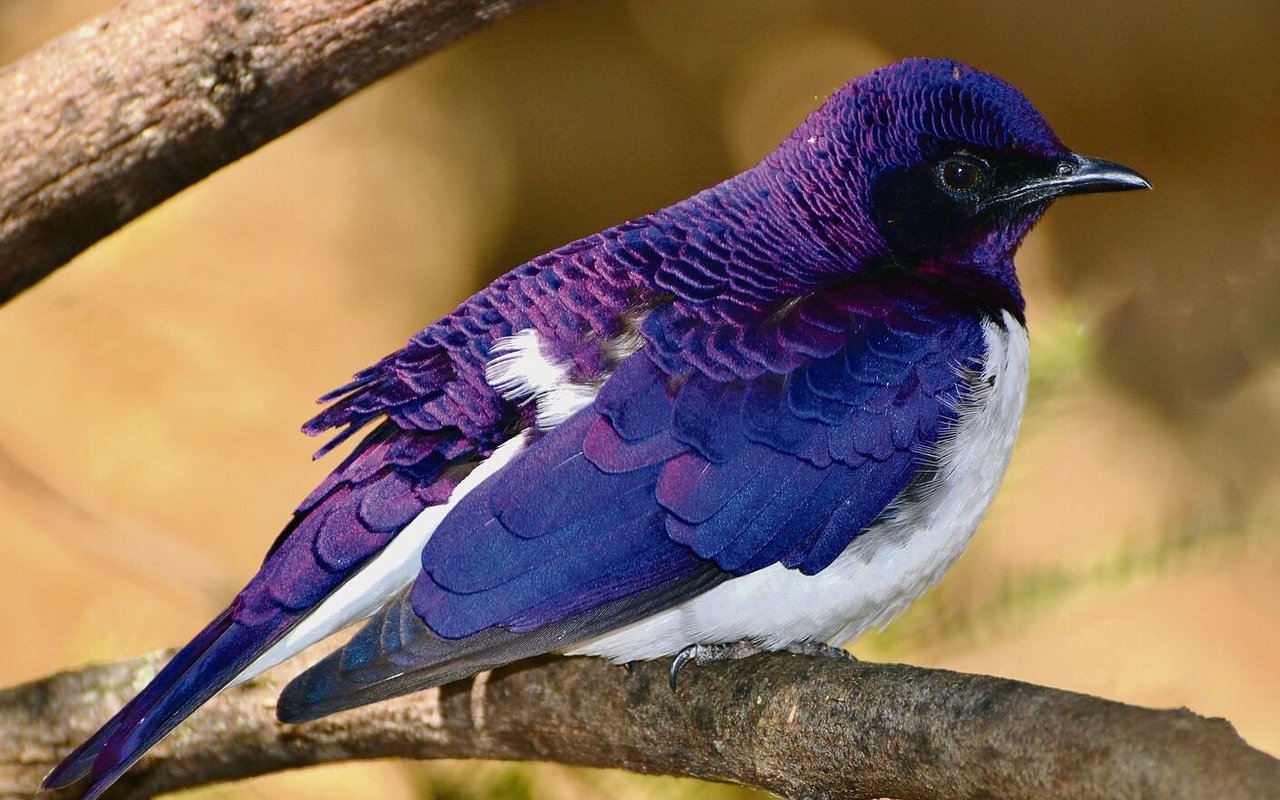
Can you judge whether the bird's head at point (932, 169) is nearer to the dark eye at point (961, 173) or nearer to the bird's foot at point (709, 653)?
the dark eye at point (961, 173)

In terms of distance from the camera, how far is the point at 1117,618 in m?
5.26

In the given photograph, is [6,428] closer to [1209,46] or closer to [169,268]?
[169,268]

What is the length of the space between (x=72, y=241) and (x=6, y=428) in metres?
2.37

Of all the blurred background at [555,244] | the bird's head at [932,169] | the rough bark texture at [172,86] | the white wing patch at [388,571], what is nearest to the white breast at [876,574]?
the bird's head at [932,169]

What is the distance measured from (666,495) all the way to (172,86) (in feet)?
3.77

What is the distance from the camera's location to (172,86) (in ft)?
8.16

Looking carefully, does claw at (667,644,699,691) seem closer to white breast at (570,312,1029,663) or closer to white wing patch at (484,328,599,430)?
white breast at (570,312,1029,663)

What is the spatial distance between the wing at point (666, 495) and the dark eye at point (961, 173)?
24 centimetres

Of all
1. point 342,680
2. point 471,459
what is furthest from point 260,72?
point 342,680

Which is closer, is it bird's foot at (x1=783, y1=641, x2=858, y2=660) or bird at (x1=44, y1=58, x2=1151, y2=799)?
bird at (x1=44, y1=58, x2=1151, y2=799)

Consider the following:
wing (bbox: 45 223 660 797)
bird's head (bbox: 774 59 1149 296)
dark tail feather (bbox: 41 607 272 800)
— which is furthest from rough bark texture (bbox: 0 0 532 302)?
dark tail feather (bbox: 41 607 272 800)

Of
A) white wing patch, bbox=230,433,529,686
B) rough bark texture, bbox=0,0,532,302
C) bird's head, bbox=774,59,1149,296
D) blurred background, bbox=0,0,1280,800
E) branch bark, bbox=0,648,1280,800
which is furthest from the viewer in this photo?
blurred background, bbox=0,0,1280,800

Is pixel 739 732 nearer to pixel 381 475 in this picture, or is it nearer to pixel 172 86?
pixel 381 475

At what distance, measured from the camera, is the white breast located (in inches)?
87.3
